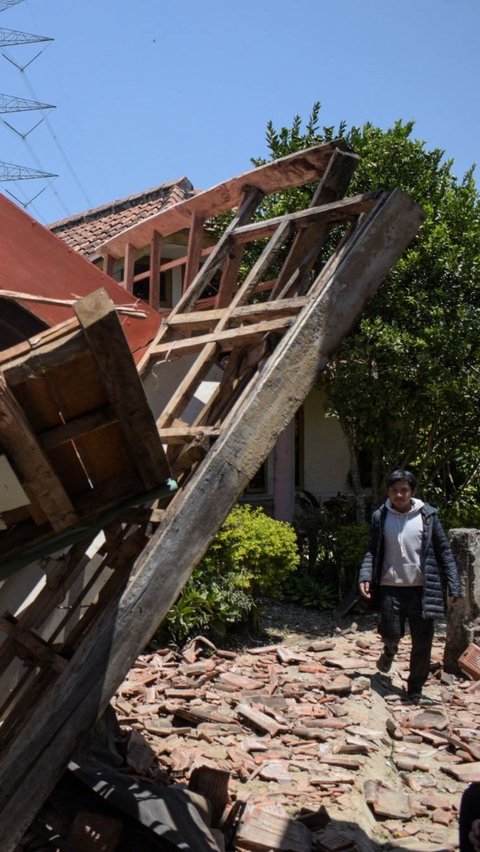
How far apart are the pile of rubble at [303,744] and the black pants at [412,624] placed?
291 mm

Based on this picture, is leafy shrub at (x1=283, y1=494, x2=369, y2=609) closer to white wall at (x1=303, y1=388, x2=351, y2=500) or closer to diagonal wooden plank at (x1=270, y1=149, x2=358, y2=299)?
white wall at (x1=303, y1=388, x2=351, y2=500)

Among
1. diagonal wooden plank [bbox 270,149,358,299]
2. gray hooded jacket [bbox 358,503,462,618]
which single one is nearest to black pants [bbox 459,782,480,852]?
diagonal wooden plank [bbox 270,149,358,299]

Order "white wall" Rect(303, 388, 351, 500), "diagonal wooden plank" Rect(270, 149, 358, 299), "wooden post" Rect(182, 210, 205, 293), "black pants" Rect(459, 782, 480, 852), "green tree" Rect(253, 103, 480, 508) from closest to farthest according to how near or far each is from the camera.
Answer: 1. "black pants" Rect(459, 782, 480, 852)
2. "diagonal wooden plank" Rect(270, 149, 358, 299)
3. "wooden post" Rect(182, 210, 205, 293)
4. "green tree" Rect(253, 103, 480, 508)
5. "white wall" Rect(303, 388, 351, 500)

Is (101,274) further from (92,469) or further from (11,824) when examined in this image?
(11,824)

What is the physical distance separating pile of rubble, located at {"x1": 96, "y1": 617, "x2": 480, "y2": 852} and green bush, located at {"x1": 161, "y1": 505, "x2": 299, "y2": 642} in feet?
1.05

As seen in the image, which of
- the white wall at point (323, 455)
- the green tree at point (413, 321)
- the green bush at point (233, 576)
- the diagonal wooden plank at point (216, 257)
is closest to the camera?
the diagonal wooden plank at point (216, 257)

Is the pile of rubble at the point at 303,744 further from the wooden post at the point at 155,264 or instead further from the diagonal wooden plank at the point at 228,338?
the wooden post at the point at 155,264

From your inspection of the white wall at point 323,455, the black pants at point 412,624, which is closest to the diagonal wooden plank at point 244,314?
the black pants at point 412,624

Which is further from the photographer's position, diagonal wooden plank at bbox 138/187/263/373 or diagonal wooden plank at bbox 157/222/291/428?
diagonal wooden plank at bbox 138/187/263/373

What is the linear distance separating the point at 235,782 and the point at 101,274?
3364 mm

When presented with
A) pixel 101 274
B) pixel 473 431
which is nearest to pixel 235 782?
pixel 101 274

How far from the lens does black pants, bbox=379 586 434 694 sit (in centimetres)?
722

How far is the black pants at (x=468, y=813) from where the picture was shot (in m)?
3.35

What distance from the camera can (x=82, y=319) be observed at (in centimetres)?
262
